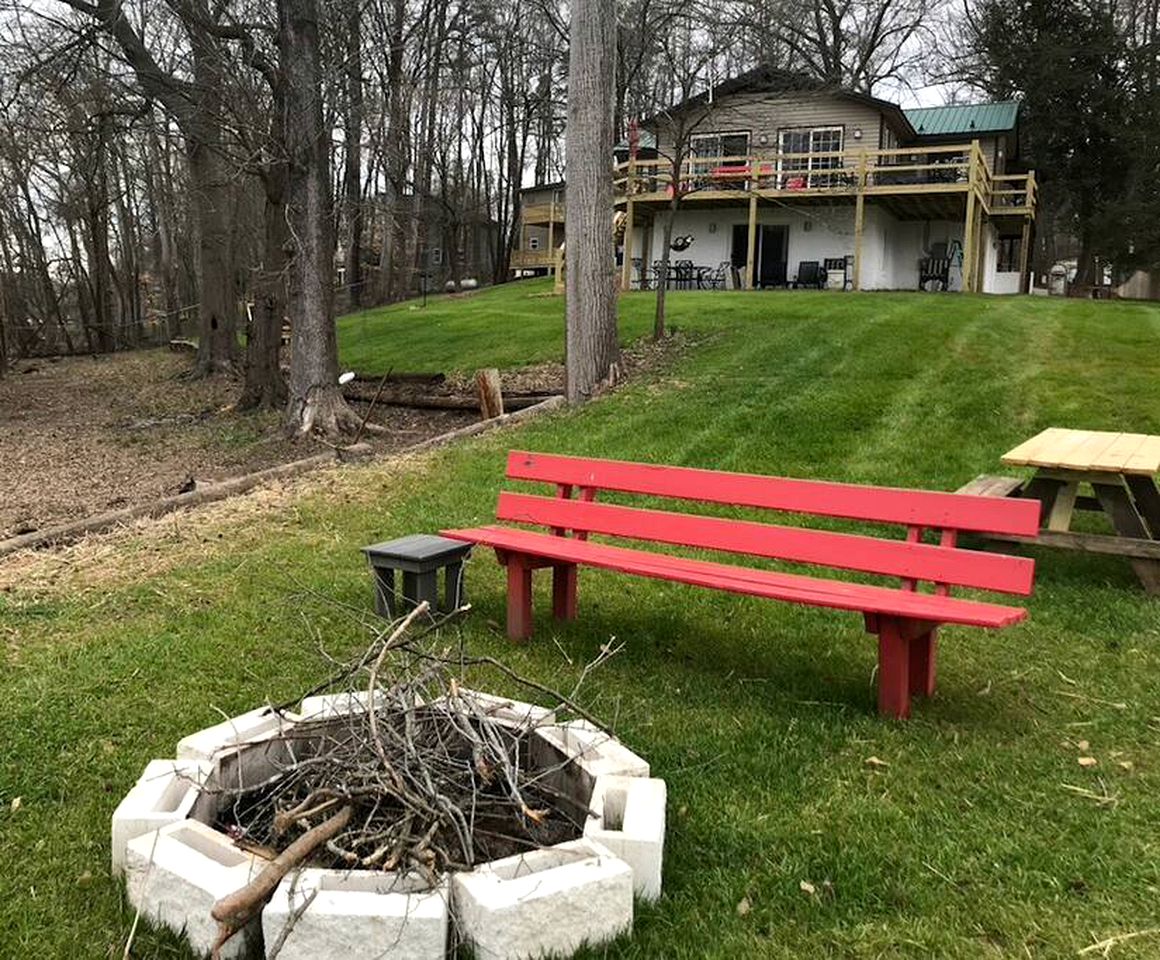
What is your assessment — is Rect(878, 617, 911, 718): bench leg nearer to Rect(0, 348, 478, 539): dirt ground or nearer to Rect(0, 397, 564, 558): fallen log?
Rect(0, 397, 564, 558): fallen log

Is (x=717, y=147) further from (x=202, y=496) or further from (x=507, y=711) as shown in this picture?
(x=507, y=711)

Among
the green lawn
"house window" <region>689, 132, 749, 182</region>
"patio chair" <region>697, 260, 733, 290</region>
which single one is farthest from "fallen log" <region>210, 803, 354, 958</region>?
"patio chair" <region>697, 260, 733, 290</region>

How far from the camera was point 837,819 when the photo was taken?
3.31 m

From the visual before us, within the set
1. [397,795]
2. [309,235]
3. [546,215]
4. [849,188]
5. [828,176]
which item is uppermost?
[828,176]

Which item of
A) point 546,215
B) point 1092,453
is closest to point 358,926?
point 1092,453

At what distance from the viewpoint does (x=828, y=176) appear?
1000 inches

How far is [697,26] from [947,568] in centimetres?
1698

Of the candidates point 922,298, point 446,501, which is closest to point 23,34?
point 446,501

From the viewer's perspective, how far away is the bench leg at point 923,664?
4257 millimetres

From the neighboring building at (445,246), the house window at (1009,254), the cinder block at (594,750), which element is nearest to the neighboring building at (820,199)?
the house window at (1009,254)

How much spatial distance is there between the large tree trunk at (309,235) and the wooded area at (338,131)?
0.03 m

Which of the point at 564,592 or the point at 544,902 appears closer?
the point at 544,902

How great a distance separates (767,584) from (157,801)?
7.91ft

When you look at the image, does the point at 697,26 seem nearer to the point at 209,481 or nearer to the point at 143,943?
the point at 209,481
